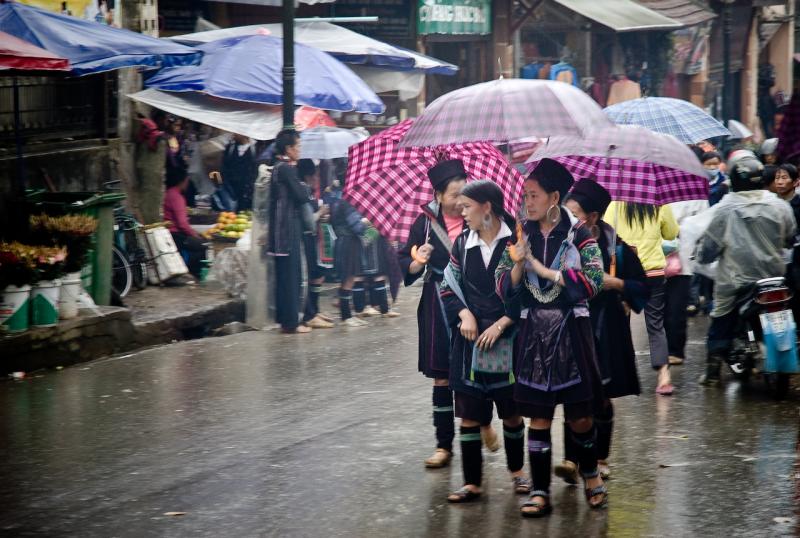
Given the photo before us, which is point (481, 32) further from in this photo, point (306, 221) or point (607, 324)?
point (607, 324)

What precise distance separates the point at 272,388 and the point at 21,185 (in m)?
3.15

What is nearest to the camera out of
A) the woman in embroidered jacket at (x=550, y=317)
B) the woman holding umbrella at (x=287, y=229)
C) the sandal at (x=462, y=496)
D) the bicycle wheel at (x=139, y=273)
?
the woman in embroidered jacket at (x=550, y=317)

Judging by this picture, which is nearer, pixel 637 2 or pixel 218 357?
pixel 218 357

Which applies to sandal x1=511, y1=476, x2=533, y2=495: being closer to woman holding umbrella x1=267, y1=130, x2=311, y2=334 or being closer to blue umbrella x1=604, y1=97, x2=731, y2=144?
blue umbrella x1=604, y1=97, x2=731, y2=144

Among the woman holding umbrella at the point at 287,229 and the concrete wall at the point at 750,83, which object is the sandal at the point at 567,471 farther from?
the concrete wall at the point at 750,83

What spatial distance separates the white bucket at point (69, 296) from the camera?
10219 millimetres

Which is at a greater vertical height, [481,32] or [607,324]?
[481,32]

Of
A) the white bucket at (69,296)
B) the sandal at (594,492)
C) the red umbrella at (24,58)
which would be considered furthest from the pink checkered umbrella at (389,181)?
the white bucket at (69,296)

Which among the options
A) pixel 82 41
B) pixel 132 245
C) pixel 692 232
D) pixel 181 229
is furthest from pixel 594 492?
pixel 181 229

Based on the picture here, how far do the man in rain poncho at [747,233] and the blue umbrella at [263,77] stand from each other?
693 cm

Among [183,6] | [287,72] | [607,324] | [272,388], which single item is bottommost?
[272,388]

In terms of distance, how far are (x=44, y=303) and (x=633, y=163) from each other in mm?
4831

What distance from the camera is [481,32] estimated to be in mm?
23297

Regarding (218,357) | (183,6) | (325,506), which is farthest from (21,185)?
Result: (183,6)
